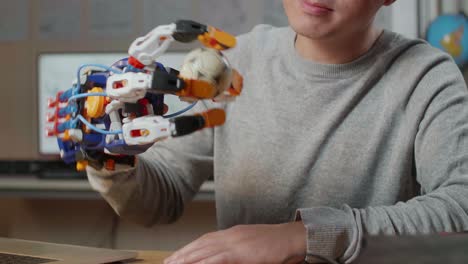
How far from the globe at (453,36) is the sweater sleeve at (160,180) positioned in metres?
1.30

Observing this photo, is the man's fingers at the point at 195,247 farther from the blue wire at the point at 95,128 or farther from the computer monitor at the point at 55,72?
the computer monitor at the point at 55,72

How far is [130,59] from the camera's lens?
62 centimetres

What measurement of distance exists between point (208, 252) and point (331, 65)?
1.33 feet

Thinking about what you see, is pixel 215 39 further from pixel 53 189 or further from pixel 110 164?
pixel 53 189

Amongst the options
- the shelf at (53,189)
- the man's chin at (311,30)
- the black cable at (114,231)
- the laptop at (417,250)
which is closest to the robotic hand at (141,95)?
the man's chin at (311,30)

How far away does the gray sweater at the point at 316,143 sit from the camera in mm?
888

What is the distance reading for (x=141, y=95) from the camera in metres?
0.59

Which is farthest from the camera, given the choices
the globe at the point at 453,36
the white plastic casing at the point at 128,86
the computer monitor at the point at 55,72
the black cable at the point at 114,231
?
the black cable at the point at 114,231

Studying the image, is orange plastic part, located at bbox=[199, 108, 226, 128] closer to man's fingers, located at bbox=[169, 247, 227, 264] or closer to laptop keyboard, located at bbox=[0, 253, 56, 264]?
man's fingers, located at bbox=[169, 247, 227, 264]

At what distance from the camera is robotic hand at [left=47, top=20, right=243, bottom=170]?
0.58 metres

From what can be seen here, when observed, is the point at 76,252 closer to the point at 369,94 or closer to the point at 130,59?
the point at 130,59

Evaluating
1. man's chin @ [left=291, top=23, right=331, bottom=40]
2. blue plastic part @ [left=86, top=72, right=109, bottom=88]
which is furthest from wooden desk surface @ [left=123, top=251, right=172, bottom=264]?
man's chin @ [left=291, top=23, right=331, bottom=40]

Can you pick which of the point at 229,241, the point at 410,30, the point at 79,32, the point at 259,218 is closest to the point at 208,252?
the point at 229,241

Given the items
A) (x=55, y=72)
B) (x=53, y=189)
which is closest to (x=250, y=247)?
(x=53, y=189)
